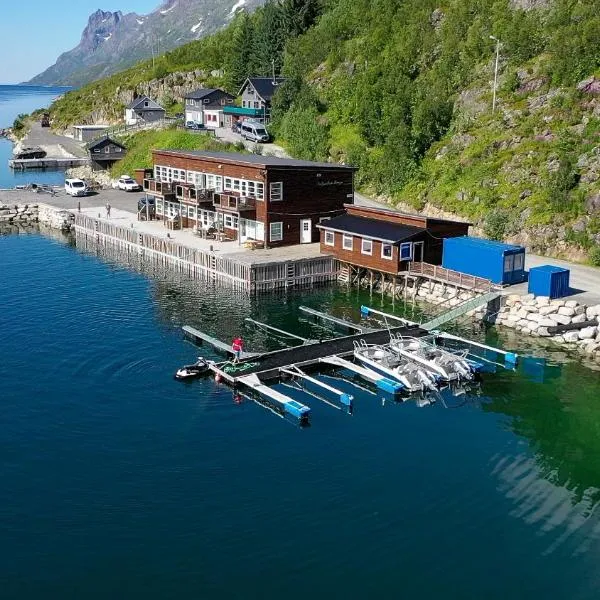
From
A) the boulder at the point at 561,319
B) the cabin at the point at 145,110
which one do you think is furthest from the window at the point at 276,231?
the cabin at the point at 145,110

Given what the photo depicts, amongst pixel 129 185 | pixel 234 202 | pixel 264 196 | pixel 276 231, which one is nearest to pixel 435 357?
pixel 276 231

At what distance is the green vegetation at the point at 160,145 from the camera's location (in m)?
117

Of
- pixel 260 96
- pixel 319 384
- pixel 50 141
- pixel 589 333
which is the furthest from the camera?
pixel 50 141

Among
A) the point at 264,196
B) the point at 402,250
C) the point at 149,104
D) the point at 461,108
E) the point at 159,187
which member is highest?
the point at 149,104

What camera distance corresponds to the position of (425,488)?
34562 millimetres

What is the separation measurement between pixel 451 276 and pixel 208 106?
3491 inches

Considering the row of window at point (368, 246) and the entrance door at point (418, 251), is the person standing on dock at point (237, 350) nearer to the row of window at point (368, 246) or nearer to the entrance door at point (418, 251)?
the row of window at point (368, 246)

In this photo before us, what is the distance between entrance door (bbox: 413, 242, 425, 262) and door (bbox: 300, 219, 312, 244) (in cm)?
1341

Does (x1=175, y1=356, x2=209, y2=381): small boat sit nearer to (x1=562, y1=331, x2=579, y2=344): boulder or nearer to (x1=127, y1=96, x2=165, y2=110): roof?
(x1=562, y1=331, x2=579, y2=344): boulder

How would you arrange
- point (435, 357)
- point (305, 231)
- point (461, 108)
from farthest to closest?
point (461, 108), point (305, 231), point (435, 357)

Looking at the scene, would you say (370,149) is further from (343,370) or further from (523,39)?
(343,370)

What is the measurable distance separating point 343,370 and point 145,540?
841 inches

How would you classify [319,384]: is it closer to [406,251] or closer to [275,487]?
[275,487]

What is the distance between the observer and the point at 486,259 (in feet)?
195
